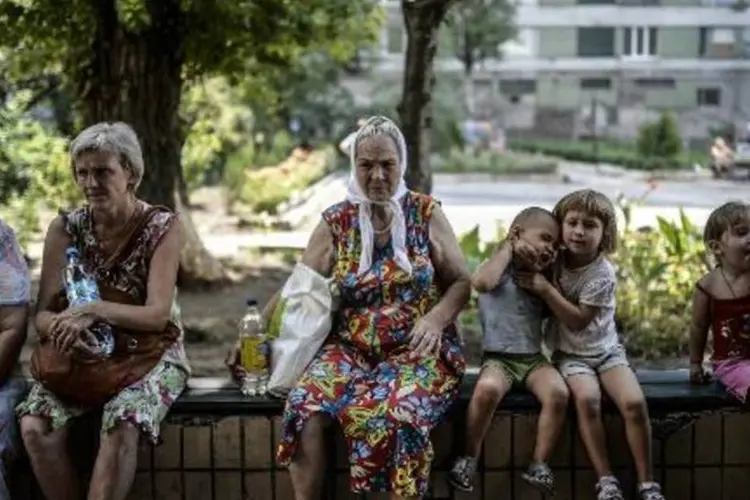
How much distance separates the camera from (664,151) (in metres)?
40.0

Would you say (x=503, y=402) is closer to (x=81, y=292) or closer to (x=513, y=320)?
(x=513, y=320)

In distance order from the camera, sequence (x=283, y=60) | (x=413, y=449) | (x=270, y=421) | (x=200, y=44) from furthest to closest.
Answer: (x=283, y=60) < (x=200, y=44) < (x=270, y=421) < (x=413, y=449)

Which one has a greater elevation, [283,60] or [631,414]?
[283,60]

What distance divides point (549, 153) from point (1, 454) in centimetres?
4163

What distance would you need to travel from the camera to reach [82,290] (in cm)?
372

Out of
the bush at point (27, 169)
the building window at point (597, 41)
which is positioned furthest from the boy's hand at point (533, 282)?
the building window at point (597, 41)

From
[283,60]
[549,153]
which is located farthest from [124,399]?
[549,153]

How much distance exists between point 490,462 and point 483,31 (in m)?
42.8

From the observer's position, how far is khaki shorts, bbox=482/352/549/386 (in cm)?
394

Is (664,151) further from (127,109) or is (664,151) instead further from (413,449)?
(413,449)

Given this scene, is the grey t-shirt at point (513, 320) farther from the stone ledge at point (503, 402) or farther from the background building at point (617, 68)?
the background building at point (617, 68)

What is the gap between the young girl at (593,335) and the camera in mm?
3773

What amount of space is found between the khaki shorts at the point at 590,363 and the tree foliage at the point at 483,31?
40.6m

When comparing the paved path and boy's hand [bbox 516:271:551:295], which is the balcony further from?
boy's hand [bbox 516:271:551:295]
